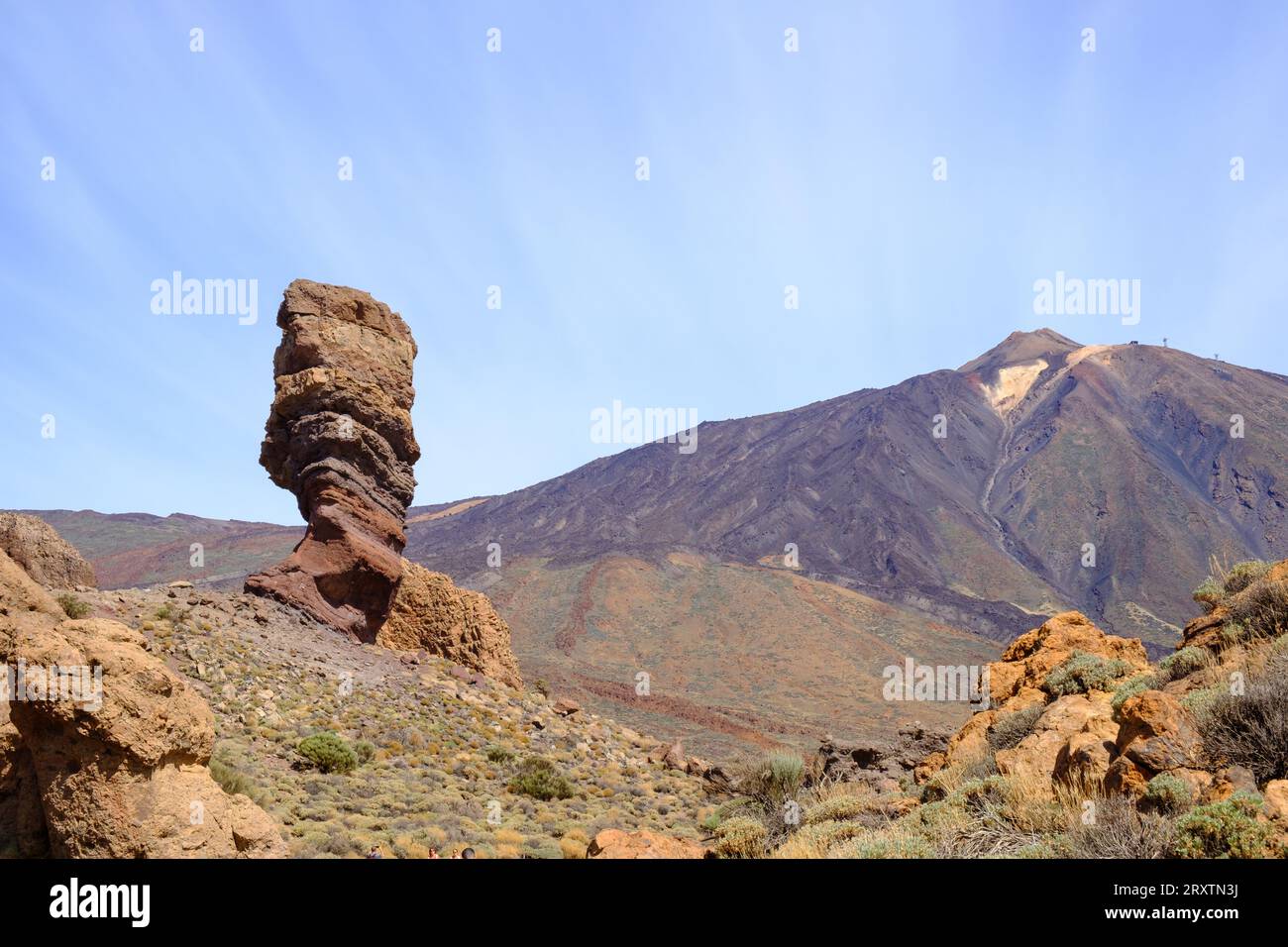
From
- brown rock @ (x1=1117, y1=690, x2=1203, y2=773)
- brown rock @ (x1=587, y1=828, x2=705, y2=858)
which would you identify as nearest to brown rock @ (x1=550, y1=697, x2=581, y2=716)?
brown rock @ (x1=587, y1=828, x2=705, y2=858)

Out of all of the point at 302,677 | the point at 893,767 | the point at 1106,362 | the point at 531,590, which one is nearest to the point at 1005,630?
the point at 531,590

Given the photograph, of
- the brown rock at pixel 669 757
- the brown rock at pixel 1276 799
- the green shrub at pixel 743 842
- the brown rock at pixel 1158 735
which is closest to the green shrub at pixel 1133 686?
the brown rock at pixel 1158 735

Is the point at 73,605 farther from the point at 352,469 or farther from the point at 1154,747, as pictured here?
the point at 1154,747

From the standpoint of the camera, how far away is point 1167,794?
211 inches

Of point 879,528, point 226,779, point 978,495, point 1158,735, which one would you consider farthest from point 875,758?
point 978,495

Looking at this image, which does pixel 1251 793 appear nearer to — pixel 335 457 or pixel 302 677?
pixel 302 677

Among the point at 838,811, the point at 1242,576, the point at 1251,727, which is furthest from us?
the point at 1242,576

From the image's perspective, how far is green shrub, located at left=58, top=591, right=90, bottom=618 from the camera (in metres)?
12.0

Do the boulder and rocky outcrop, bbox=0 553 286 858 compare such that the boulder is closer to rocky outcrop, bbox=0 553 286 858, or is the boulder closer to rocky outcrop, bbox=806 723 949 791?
rocky outcrop, bbox=806 723 949 791

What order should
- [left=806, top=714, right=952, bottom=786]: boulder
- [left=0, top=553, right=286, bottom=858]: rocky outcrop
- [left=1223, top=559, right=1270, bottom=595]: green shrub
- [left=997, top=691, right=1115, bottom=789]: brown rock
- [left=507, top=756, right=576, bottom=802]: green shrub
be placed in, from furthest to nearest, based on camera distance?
[left=507, top=756, right=576, bottom=802]: green shrub
[left=806, top=714, right=952, bottom=786]: boulder
[left=1223, top=559, right=1270, bottom=595]: green shrub
[left=997, top=691, right=1115, bottom=789]: brown rock
[left=0, top=553, right=286, bottom=858]: rocky outcrop

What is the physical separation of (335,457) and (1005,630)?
56.8m

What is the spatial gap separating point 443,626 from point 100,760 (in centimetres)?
1518

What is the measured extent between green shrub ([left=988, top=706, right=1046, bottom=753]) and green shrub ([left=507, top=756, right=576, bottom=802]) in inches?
280

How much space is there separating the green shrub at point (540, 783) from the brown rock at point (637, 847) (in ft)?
18.5
